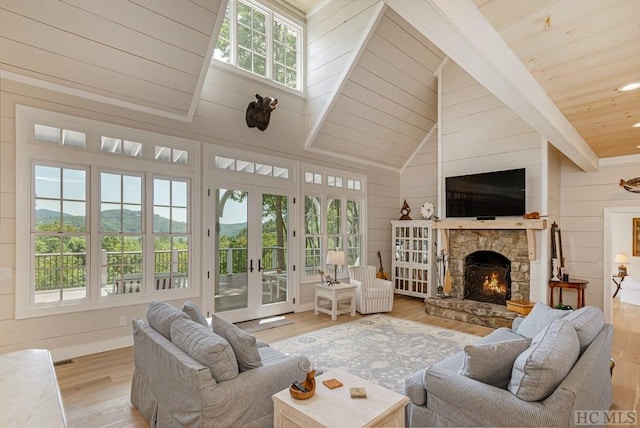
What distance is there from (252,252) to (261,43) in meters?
3.36

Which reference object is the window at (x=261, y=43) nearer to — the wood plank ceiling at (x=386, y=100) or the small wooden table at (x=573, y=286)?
the wood plank ceiling at (x=386, y=100)

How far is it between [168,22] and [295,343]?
4.02 meters

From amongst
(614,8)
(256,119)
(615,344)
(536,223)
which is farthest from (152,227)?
(615,344)

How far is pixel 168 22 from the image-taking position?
3711mm

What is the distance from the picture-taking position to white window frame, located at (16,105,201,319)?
11.5 feet

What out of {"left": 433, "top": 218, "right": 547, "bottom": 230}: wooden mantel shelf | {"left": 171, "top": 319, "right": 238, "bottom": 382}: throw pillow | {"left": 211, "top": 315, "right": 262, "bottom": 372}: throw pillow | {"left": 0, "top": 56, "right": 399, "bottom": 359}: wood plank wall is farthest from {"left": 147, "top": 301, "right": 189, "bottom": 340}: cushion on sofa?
{"left": 433, "top": 218, "right": 547, "bottom": 230}: wooden mantel shelf

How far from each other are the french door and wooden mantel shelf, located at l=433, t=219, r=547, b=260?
282cm

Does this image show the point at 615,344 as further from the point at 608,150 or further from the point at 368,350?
the point at 368,350

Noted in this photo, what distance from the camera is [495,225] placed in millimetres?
5520


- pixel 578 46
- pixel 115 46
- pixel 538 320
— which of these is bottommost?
pixel 538 320

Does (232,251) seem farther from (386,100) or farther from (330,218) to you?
(386,100)

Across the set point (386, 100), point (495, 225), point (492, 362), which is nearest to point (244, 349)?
point (492, 362)

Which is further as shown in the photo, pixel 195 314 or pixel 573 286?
pixel 573 286

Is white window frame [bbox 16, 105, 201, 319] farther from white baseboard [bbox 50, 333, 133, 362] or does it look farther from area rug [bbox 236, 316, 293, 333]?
area rug [bbox 236, 316, 293, 333]
